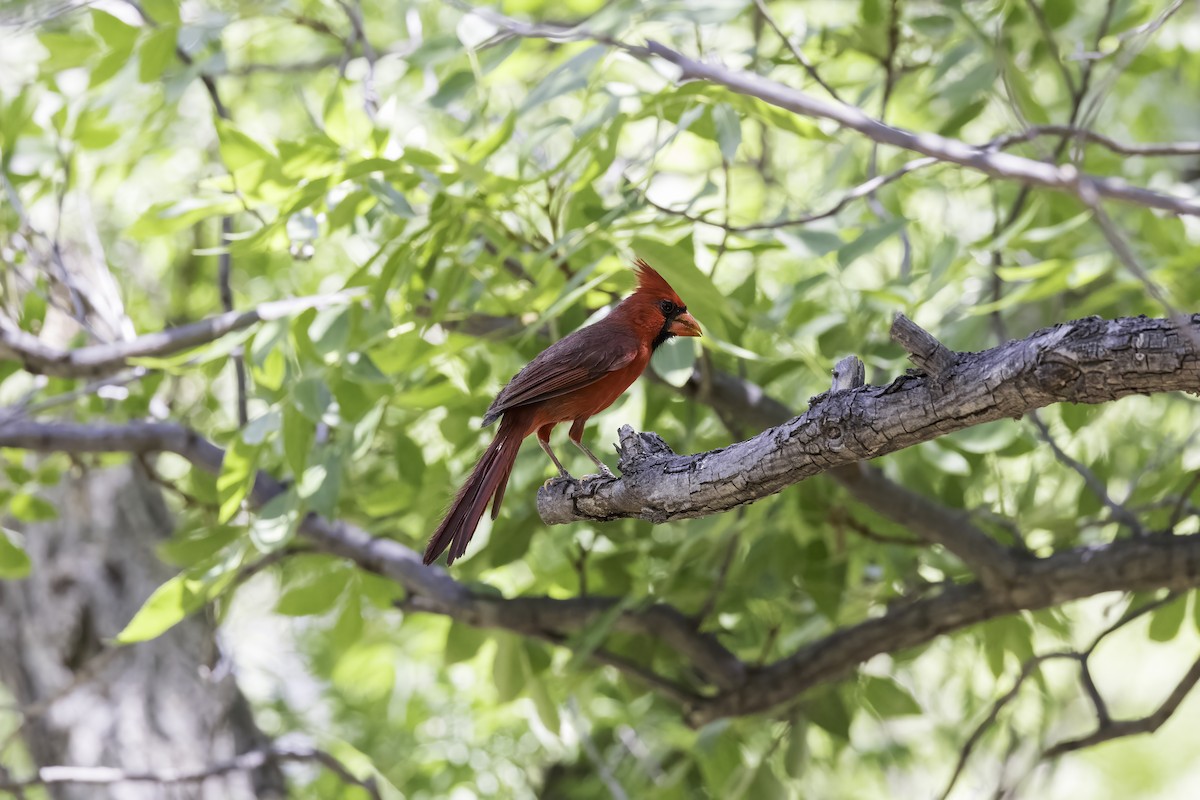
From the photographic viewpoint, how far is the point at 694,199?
2.55m

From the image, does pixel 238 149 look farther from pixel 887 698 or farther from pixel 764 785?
pixel 887 698

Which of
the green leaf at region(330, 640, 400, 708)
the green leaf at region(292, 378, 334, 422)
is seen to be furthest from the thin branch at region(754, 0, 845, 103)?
the green leaf at region(330, 640, 400, 708)

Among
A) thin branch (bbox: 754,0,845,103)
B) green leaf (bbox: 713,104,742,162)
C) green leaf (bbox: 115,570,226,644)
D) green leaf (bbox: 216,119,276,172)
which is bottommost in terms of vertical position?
green leaf (bbox: 115,570,226,644)

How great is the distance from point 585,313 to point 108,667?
2728 mm

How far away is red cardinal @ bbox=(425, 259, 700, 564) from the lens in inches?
93.4

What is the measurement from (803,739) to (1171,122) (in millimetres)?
3134

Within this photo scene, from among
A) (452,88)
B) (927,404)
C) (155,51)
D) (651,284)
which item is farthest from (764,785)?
(155,51)

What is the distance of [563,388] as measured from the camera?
2510 millimetres

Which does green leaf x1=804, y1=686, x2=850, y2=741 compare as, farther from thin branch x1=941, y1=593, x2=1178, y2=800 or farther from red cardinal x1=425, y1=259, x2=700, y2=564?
red cardinal x1=425, y1=259, x2=700, y2=564

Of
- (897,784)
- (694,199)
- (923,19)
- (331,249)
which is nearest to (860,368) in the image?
(694,199)

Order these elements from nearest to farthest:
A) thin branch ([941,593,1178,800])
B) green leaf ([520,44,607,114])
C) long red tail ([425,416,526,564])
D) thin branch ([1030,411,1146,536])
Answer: long red tail ([425,416,526,564])
green leaf ([520,44,607,114])
thin branch ([1030,411,1146,536])
thin branch ([941,593,1178,800])

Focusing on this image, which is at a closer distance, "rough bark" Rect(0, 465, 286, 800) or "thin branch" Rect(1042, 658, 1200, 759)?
"thin branch" Rect(1042, 658, 1200, 759)

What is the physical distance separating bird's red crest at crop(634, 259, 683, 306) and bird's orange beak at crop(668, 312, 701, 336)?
10 cm

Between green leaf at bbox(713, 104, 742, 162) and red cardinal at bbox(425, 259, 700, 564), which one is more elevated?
green leaf at bbox(713, 104, 742, 162)
